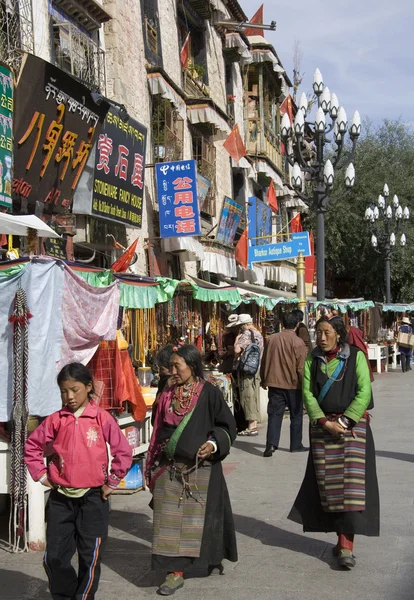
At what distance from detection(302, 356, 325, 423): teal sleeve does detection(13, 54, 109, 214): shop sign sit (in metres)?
5.94

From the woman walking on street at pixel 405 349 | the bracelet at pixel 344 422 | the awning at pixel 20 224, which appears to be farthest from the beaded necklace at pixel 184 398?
the woman walking on street at pixel 405 349

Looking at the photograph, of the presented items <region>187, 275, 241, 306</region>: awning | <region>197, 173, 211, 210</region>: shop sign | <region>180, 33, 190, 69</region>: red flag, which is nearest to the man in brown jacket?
<region>187, 275, 241, 306</region>: awning

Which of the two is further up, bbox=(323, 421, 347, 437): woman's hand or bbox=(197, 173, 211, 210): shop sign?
bbox=(197, 173, 211, 210): shop sign

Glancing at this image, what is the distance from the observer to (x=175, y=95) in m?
17.9

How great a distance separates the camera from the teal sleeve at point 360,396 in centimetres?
566

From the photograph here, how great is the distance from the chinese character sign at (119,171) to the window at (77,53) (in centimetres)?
85

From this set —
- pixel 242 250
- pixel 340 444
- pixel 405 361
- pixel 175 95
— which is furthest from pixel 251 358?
pixel 405 361

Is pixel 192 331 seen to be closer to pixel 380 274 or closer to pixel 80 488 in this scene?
pixel 80 488

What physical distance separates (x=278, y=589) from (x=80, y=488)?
1.67 meters

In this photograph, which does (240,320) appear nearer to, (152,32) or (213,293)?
→ (213,293)

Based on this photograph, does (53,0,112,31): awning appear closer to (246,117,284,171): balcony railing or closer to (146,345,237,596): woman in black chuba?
(146,345,237,596): woman in black chuba

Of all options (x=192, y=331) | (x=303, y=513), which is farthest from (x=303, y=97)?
(x=303, y=513)

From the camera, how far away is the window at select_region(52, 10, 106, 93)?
12.5 m

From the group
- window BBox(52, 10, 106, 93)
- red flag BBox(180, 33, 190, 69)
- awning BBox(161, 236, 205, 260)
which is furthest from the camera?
red flag BBox(180, 33, 190, 69)
